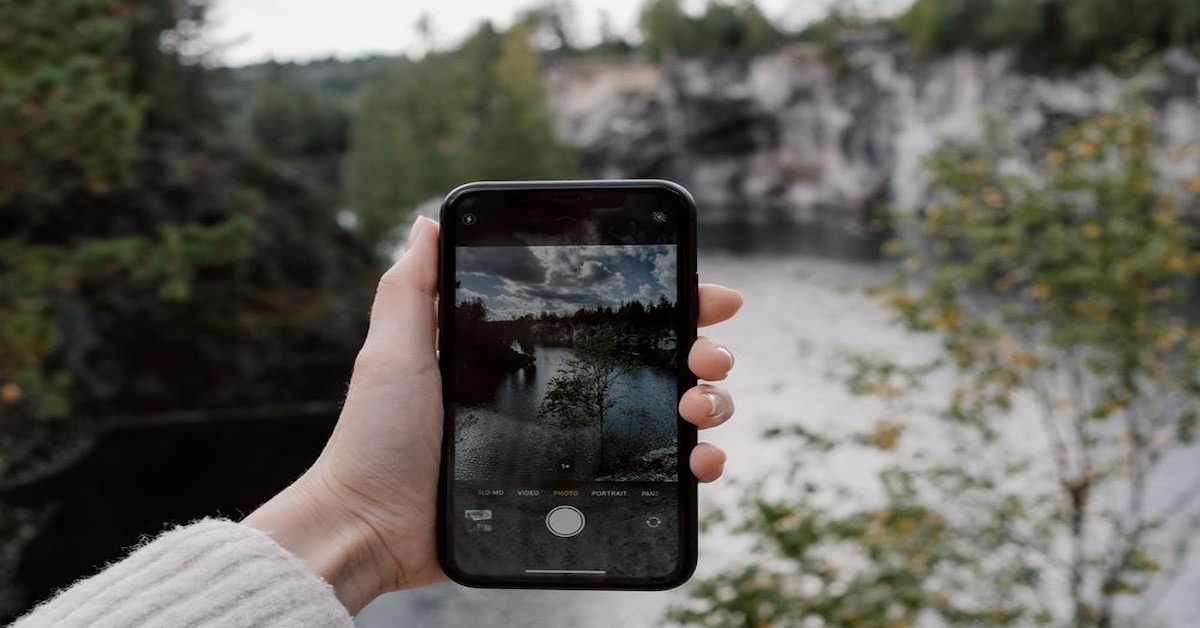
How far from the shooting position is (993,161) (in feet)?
16.8

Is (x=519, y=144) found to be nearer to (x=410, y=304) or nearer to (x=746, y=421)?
(x=746, y=421)

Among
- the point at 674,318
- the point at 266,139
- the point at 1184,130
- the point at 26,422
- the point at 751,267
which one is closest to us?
the point at 674,318

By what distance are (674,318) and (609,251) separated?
0.15m

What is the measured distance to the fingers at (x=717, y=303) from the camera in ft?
5.22

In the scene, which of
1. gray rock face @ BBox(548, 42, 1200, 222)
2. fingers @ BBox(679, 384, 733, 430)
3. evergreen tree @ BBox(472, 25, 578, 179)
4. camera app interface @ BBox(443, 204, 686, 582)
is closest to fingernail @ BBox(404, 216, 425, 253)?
camera app interface @ BBox(443, 204, 686, 582)

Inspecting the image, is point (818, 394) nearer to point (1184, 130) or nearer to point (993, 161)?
point (993, 161)

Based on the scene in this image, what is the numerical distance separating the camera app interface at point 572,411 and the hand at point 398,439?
5 cm

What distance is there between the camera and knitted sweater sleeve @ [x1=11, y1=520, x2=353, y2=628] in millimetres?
1121

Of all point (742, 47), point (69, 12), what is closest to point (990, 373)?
point (69, 12)

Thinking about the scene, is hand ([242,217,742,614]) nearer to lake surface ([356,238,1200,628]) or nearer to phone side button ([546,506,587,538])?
phone side button ([546,506,587,538])

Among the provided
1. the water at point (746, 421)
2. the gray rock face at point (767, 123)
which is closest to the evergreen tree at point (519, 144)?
→ the water at point (746, 421)

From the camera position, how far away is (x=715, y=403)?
4.99 ft

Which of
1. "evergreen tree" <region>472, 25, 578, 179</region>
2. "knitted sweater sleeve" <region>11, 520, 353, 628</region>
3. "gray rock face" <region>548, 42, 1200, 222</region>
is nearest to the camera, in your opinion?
"knitted sweater sleeve" <region>11, 520, 353, 628</region>

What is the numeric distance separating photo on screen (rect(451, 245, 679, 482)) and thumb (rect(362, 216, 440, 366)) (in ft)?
0.17
